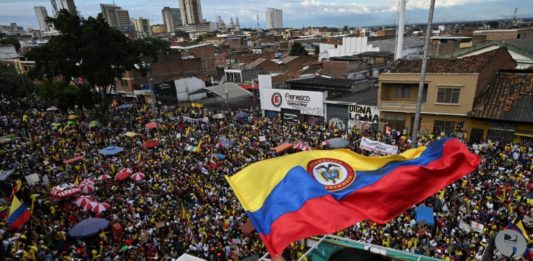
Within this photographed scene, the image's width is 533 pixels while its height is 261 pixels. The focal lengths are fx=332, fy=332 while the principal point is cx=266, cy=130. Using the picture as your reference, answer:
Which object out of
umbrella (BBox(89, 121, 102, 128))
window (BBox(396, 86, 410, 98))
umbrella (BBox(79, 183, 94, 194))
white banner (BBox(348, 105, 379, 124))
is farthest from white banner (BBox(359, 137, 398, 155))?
umbrella (BBox(89, 121, 102, 128))

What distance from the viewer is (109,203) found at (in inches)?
664

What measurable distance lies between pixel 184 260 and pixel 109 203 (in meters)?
10.6

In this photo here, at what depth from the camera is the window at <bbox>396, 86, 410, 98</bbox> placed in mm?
24250

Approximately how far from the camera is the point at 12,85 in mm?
39312

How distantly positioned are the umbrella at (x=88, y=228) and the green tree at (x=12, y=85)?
34.3 m

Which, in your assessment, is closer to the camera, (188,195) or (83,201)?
(83,201)

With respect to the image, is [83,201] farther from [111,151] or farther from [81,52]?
[81,52]

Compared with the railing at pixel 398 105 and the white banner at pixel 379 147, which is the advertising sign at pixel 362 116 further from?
the white banner at pixel 379 147

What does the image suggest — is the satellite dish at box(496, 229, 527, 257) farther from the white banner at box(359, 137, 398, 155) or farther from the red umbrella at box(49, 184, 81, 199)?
the red umbrella at box(49, 184, 81, 199)

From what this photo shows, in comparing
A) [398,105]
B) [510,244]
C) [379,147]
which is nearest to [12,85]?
[379,147]

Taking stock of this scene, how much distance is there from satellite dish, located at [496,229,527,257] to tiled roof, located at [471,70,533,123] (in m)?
18.7

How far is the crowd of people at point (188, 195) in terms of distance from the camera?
1274 centimetres

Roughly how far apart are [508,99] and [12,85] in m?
49.1

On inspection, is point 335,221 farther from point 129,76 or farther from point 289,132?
point 129,76
